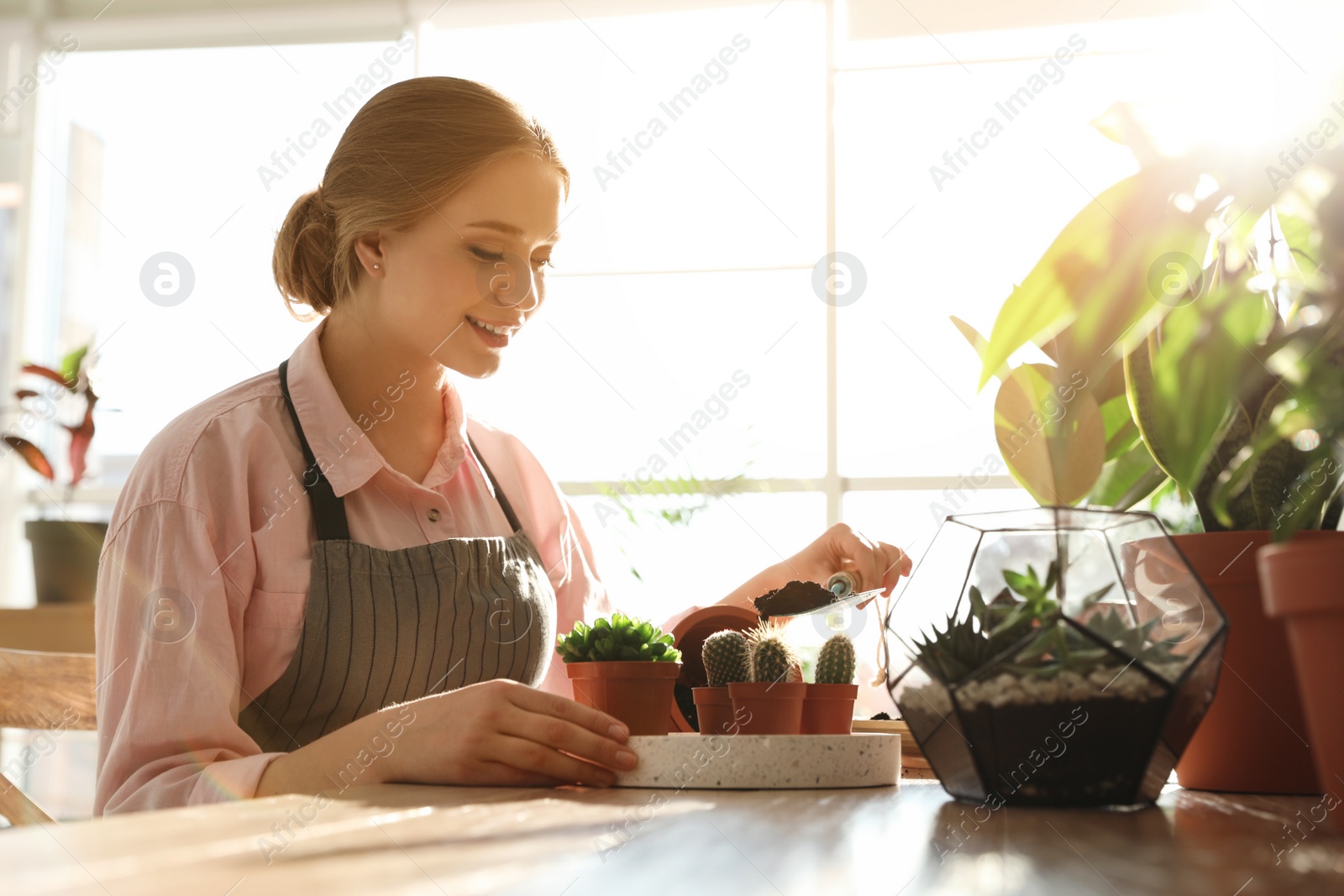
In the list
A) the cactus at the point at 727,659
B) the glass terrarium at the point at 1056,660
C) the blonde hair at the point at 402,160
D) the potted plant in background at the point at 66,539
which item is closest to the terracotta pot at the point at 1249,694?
the glass terrarium at the point at 1056,660

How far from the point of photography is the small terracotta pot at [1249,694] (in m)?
0.70

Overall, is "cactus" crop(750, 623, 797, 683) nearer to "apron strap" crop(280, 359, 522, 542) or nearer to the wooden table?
the wooden table

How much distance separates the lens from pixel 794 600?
0.97 meters

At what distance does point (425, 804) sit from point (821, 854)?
24 centimetres

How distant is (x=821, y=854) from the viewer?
43 cm

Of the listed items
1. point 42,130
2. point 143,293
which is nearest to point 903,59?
point 143,293

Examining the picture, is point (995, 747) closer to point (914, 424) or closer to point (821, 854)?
point (821, 854)

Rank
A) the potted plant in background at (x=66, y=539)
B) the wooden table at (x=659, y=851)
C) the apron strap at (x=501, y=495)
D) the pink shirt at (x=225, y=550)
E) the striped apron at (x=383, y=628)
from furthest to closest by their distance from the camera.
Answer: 1. the potted plant in background at (x=66, y=539)
2. the apron strap at (x=501, y=495)
3. the striped apron at (x=383, y=628)
4. the pink shirt at (x=225, y=550)
5. the wooden table at (x=659, y=851)

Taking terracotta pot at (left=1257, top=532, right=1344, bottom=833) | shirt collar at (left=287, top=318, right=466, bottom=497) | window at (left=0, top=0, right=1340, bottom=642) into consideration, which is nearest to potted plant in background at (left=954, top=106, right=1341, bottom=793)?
terracotta pot at (left=1257, top=532, right=1344, bottom=833)

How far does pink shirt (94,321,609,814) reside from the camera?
1.03 metres

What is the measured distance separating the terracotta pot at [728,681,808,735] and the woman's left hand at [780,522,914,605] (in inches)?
19.7

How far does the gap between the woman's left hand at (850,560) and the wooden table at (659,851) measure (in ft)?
2.30

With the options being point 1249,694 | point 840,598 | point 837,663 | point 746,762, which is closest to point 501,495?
point 840,598

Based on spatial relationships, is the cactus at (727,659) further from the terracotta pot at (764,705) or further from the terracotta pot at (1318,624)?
the terracotta pot at (1318,624)
